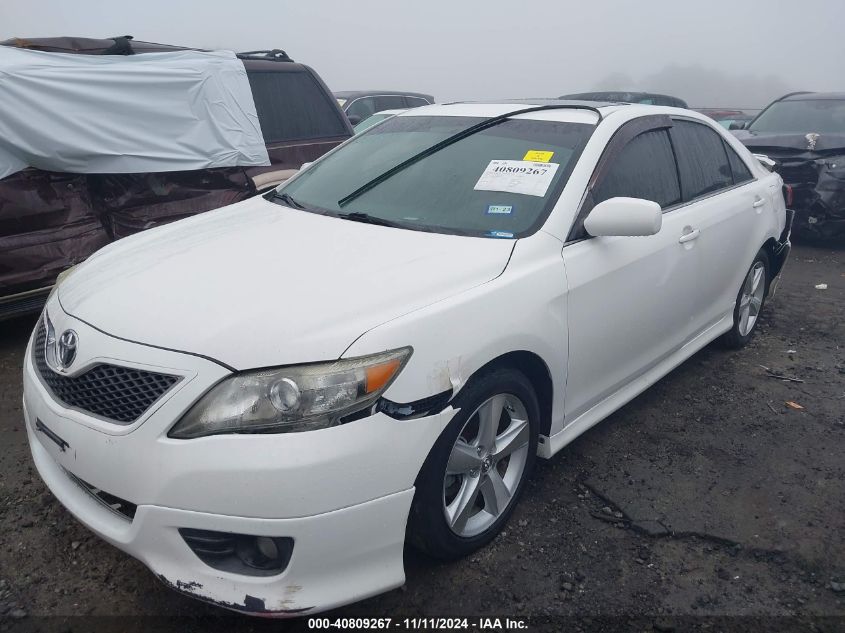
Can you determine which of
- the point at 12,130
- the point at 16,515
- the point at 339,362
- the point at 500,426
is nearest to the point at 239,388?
the point at 339,362

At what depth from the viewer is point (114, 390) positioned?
79.1 inches

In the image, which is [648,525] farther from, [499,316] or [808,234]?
[808,234]

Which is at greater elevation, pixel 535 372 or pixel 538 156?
pixel 538 156

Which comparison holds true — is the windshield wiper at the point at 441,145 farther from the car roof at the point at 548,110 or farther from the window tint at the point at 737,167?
the window tint at the point at 737,167

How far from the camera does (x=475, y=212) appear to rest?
276 centimetres

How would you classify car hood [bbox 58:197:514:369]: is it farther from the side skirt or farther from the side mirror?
the side skirt

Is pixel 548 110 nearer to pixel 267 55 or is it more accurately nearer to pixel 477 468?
pixel 477 468

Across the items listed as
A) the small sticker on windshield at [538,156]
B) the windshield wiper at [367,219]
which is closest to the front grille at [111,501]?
the windshield wiper at [367,219]

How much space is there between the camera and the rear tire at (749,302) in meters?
4.31

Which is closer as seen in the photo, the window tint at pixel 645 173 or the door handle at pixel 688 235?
the window tint at pixel 645 173

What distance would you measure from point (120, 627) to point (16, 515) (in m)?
0.88

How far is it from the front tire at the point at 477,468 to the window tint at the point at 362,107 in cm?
891

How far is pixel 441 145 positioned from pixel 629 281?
106 cm

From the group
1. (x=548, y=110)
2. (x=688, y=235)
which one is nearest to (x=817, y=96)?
(x=688, y=235)
